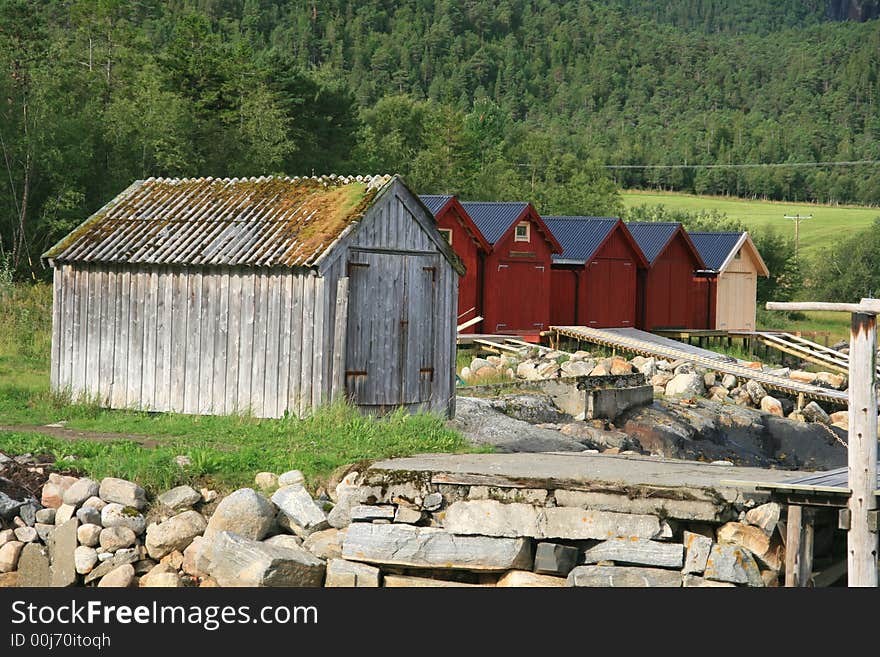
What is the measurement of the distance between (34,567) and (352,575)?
323cm

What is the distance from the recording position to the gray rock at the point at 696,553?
37.0 ft

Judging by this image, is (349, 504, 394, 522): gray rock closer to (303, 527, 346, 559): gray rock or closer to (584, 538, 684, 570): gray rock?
(303, 527, 346, 559): gray rock

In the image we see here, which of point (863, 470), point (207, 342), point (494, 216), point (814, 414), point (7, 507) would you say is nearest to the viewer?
point (863, 470)

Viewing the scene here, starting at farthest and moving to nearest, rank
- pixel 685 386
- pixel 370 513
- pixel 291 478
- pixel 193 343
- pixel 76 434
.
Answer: pixel 685 386
pixel 193 343
pixel 76 434
pixel 291 478
pixel 370 513

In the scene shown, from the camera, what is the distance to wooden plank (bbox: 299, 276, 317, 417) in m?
18.0

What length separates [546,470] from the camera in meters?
13.2

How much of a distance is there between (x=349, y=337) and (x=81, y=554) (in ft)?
20.2

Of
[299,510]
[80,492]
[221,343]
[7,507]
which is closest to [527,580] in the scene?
[299,510]

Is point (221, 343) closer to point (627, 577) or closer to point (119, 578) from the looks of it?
point (119, 578)

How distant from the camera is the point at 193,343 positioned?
19000 millimetres

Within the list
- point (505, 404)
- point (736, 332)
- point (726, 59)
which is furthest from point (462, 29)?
point (505, 404)

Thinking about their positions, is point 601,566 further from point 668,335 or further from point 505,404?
point 668,335

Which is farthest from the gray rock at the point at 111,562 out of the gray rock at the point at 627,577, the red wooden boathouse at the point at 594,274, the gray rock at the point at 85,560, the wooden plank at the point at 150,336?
the red wooden boathouse at the point at 594,274

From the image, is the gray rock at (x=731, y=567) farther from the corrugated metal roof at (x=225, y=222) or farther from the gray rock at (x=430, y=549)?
the corrugated metal roof at (x=225, y=222)
